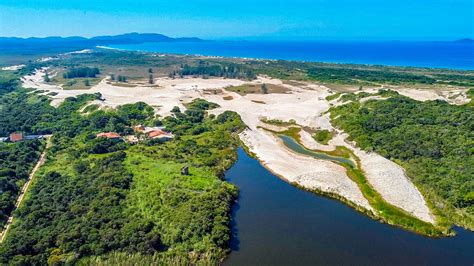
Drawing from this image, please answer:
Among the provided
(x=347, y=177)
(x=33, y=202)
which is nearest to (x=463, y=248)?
(x=347, y=177)

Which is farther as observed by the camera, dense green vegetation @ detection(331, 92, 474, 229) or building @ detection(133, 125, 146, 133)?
building @ detection(133, 125, 146, 133)

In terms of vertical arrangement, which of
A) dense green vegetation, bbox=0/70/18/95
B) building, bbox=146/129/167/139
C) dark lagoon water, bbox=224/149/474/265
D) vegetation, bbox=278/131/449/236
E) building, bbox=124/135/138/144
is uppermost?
vegetation, bbox=278/131/449/236

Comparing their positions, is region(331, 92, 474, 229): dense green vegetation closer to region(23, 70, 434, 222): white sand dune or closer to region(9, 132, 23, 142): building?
region(23, 70, 434, 222): white sand dune

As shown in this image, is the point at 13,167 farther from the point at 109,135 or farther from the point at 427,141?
the point at 427,141

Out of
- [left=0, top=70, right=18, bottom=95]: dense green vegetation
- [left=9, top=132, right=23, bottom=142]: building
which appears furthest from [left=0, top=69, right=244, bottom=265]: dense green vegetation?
[left=0, top=70, right=18, bottom=95]: dense green vegetation

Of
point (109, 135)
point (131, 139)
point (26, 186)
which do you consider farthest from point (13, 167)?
point (131, 139)

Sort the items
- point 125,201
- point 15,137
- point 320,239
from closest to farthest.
→ point 320,239, point 125,201, point 15,137
